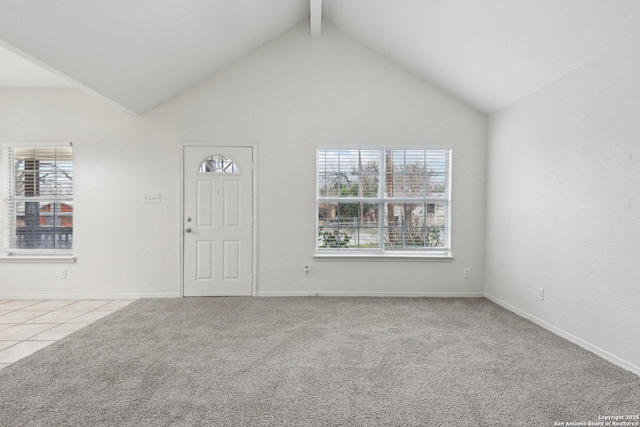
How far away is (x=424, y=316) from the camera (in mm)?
3600

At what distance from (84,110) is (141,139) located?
0.85 meters

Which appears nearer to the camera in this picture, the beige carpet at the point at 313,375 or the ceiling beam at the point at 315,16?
the beige carpet at the point at 313,375

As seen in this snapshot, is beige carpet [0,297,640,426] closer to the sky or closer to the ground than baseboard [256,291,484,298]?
closer to the ground

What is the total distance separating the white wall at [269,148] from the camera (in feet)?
14.1

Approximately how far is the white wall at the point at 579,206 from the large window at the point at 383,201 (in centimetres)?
79

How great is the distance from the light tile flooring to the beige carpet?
216mm

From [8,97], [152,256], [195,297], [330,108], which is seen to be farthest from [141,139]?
[330,108]

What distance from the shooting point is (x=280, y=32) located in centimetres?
432

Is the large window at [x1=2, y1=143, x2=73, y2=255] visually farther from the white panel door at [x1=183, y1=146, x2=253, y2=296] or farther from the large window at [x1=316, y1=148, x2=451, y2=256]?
the large window at [x1=316, y1=148, x2=451, y2=256]

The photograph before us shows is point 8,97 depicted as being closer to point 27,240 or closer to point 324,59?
point 27,240

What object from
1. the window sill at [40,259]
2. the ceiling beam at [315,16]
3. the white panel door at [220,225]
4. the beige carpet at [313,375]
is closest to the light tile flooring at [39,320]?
the beige carpet at [313,375]

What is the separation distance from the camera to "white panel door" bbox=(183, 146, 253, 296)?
437 cm

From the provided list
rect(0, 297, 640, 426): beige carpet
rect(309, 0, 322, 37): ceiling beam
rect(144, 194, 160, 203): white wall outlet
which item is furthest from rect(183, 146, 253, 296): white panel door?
rect(309, 0, 322, 37): ceiling beam

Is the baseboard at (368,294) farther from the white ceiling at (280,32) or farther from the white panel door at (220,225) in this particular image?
the white ceiling at (280,32)
